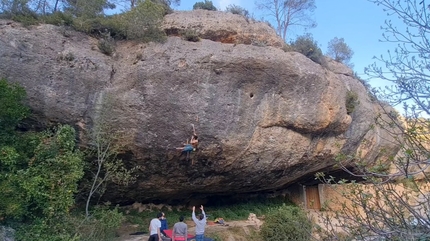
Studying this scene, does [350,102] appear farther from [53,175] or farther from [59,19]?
[53,175]

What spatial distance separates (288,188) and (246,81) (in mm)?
8986

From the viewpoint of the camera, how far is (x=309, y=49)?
576 inches

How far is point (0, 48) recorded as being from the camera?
9.94 meters

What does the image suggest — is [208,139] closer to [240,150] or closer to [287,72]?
[240,150]

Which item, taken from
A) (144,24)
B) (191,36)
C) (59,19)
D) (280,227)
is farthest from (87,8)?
(280,227)

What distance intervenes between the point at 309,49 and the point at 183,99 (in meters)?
6.20

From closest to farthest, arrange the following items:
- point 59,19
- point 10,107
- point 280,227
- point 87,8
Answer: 1. point 10,107
2. point 59,19
3. point 280,227
4. point 87,8

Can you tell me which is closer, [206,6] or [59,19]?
[59,19]

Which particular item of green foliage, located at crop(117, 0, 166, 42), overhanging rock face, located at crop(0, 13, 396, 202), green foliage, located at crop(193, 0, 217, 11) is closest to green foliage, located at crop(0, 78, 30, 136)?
overhanging rock face, located at crop(0, 13, 396, 202)

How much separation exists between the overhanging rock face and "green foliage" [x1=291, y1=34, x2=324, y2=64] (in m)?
1.56

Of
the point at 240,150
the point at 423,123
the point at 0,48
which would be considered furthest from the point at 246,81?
the point at 423,123

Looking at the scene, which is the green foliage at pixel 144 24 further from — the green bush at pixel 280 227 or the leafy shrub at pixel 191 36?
the green bush at pixel 280 227

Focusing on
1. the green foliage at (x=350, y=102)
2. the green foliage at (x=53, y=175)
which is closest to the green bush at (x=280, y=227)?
A: the green foliage at (x=350, y=102)

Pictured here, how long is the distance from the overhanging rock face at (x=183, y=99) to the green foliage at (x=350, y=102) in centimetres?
97
